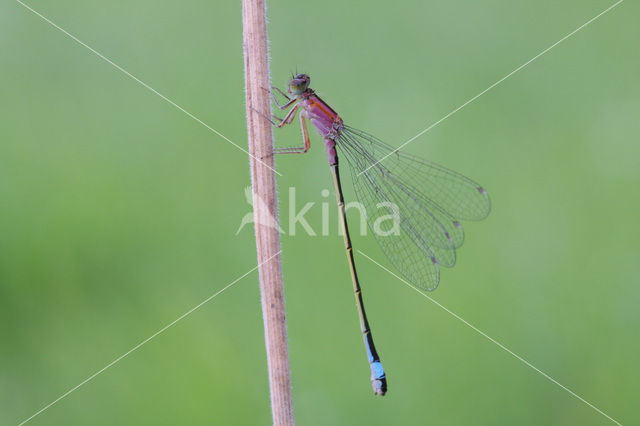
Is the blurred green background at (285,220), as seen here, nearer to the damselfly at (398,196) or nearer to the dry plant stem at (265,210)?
the damselfly at (398,196)

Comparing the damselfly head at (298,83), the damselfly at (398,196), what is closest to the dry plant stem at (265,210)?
the damselfly at (398,196)

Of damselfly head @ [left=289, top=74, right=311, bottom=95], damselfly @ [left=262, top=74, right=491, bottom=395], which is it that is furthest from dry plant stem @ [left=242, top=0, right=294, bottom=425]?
damselfly head @ [left=289, top=74, right=311, bottom=95]

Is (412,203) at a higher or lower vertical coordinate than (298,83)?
lower

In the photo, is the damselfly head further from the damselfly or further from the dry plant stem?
the dry plant stem

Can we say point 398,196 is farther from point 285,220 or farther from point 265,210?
point 265,210

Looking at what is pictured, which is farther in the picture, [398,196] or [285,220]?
[398,196]

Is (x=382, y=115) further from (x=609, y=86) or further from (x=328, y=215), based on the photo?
(x=609, y=86)

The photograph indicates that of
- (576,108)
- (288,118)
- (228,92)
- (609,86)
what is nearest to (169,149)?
(228,92)

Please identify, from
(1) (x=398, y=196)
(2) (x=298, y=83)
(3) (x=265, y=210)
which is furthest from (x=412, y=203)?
(3) (x=265, y=210)
